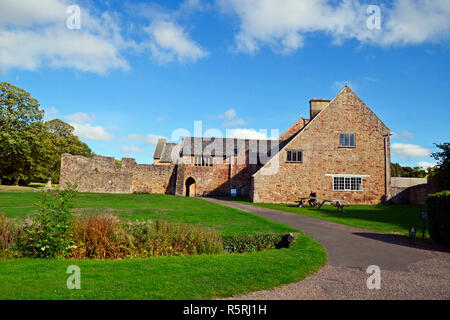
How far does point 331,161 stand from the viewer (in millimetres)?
28922

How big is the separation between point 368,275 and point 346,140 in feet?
80.8

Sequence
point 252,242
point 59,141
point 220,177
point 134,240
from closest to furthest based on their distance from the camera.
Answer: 1. point 134,240
2. point 252,242
3. point 220,177
4. point 59,141

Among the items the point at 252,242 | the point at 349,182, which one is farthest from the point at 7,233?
the point at 349,182

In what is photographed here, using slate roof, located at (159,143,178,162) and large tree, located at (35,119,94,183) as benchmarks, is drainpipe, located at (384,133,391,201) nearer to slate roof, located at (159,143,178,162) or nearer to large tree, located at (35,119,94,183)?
slate roof, located at (159,143,178,162)

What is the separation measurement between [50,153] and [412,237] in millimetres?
53710

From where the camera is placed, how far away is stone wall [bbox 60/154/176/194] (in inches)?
1635

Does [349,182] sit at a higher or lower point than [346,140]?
lower

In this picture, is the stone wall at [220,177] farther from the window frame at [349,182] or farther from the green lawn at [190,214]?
the green lawn at [190,214]

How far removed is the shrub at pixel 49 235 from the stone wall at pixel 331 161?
70.9 ft

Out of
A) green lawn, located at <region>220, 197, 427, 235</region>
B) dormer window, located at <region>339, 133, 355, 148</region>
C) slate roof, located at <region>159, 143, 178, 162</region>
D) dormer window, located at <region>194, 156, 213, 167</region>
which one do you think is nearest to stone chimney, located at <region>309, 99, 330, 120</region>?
dormer window, located at <region>339, 133, 355, 148</region>

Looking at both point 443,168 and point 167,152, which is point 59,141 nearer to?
point 167,152

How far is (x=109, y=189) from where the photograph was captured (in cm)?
4162

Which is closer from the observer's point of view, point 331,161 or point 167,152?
point 331,161

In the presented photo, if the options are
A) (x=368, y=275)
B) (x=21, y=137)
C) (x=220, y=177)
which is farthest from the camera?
(x=220, y=177)
